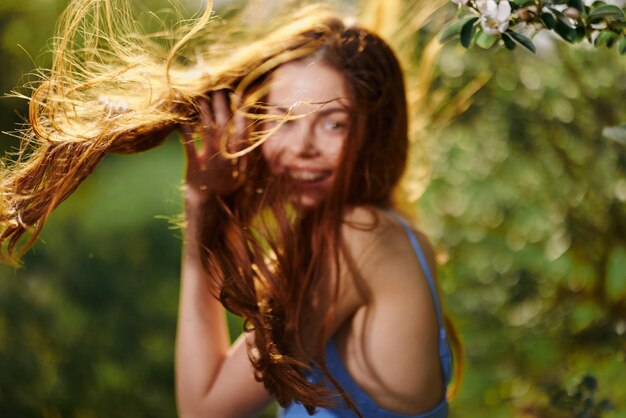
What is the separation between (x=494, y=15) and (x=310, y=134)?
419 mm

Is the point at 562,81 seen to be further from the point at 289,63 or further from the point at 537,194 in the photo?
the point at 289,63

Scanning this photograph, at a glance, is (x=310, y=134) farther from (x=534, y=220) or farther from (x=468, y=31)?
(x=534, y=220)

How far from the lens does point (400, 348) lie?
1.44 metres

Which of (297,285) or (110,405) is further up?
(297,285)

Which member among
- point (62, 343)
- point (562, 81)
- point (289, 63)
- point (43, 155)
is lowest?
point (62, 343)

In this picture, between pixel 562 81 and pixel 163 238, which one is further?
pixel 163 238

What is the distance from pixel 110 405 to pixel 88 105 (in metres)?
1.77

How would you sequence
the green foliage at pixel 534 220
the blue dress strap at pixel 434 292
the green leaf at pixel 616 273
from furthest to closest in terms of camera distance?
A: the green leaf at pixel 616 273, the green foliage at pixel 534 220, the blue dress strap at pixel 434 292

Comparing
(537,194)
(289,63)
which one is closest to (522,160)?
(537,194)

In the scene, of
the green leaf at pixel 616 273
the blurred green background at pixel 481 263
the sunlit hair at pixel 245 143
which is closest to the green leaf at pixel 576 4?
the sunlit hair at pixel 245 143

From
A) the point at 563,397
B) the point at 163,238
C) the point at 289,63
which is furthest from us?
the point at 163,238

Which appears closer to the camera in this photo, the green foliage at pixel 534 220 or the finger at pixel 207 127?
the finger at pixel 207 127

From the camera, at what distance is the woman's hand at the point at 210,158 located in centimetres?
141

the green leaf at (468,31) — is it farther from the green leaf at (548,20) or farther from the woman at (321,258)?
the woman at (321,258)
